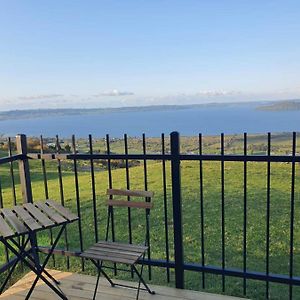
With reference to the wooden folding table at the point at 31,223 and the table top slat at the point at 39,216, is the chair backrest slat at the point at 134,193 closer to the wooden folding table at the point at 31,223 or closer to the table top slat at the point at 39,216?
the wooden folding table at the point at 31,223

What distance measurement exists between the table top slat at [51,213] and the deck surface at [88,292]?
889 millimetres

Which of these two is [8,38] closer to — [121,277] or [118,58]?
[118,58]

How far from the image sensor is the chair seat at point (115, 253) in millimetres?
2668

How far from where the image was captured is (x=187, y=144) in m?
4.05

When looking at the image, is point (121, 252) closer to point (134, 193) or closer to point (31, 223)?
point (134, 193)

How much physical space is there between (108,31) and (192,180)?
8.34 m

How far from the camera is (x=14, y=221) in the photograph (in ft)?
9.06

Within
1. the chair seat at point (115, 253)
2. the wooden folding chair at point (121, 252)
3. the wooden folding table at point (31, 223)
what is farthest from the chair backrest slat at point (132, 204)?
the wooden folding table at point (31, 223)

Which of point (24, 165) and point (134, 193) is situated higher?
point (24, 165)

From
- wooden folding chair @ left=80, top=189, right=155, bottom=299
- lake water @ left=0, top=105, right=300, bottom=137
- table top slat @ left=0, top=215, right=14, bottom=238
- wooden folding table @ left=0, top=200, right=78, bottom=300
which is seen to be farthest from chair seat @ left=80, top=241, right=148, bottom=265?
lake water @ left=0, top=105, right=300, bottom=137

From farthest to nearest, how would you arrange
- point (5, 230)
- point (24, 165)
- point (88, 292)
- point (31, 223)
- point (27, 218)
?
point (24, 165) < point (88, 292) < point (27, 218) < point (31, 223) < point (5, 230)

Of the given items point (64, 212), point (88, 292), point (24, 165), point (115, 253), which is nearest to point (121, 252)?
point (115, 253)

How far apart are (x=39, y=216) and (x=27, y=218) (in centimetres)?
10

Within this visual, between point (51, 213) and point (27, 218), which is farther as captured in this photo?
point (51, 213)
